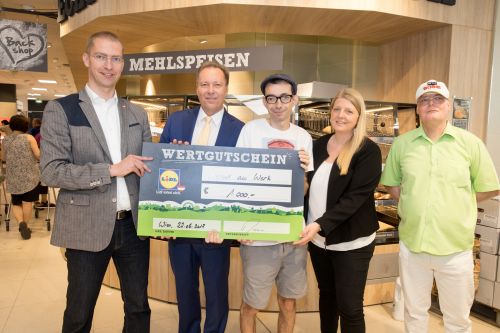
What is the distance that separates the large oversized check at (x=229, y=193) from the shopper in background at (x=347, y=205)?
149 mm

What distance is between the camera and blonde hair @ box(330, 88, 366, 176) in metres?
2.08

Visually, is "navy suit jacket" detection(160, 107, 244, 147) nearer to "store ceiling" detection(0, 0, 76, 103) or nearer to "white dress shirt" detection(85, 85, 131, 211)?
"white dress shirt" detection(85, 85, 131, 211)

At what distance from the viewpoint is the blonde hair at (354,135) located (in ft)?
6.82

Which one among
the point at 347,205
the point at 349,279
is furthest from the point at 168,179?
the point at 349,279

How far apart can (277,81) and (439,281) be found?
55.1 inches

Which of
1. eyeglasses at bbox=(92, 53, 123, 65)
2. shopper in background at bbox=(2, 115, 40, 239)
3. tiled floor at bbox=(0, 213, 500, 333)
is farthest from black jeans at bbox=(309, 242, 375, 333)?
shopper in background at bbox=(2, 115, 40, 239)

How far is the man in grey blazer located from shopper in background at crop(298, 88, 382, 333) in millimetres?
955

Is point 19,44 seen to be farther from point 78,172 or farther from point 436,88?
point 436,88

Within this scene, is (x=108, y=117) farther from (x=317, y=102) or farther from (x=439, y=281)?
(x=317, y=102)

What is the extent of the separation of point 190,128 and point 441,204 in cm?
143

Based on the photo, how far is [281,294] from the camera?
2271 mm

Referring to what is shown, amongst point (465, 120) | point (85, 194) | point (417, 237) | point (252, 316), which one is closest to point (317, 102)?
point (465, 120)

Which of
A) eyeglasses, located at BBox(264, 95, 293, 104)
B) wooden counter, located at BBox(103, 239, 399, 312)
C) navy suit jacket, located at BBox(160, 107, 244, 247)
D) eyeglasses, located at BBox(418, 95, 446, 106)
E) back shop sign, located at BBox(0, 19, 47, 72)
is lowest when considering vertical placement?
wooden counter, located at BBox(103, 239, 399, 312)

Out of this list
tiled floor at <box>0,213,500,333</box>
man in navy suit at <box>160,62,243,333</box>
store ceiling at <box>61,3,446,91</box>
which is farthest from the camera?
store ceiling at <box>61,3,446,91</box>
